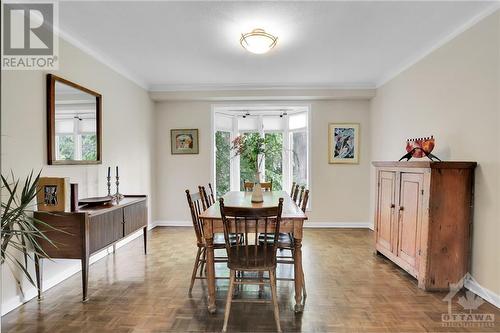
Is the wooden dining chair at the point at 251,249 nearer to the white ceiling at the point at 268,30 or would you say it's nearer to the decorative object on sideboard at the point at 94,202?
the decorative object on sideboard at the point at 94,202

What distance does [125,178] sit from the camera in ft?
14.4

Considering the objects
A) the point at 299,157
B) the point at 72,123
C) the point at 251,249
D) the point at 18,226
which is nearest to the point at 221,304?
the point at 251,249

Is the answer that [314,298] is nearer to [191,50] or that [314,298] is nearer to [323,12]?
[323,12]

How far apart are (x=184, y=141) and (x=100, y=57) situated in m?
2.10

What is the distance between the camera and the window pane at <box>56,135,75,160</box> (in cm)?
304

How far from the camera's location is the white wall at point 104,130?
251cm

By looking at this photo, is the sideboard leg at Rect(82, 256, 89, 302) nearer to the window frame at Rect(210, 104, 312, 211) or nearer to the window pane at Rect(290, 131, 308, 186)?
the window frame at Rect(210, 104, 312, 211)

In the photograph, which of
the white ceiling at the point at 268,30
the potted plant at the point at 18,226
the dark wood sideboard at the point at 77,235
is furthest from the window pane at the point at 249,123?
the potted plant at the point at 18,226

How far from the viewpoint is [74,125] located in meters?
3.29

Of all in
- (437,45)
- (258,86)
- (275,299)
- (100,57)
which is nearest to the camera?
(275,299)

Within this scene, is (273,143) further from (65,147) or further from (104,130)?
(65,147)

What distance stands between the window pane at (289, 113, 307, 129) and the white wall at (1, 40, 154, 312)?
263cm

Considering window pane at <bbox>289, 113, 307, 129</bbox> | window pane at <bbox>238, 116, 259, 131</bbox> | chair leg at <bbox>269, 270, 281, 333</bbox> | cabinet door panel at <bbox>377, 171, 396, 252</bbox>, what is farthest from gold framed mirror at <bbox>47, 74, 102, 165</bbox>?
cabinet door panel at <bbox>377, 171, 396, 252</bbox>

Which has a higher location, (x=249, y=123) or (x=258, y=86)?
(x=258, y=86)
